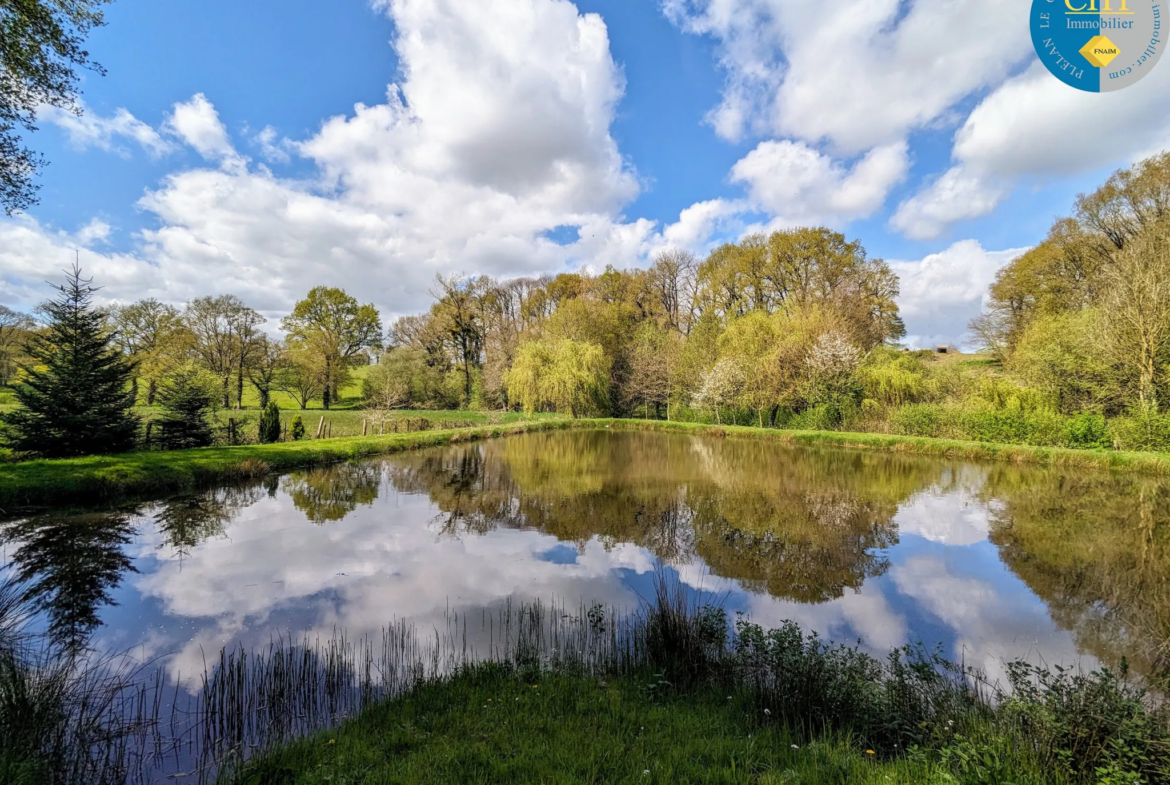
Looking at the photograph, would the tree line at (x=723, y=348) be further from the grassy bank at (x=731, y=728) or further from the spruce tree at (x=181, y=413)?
the grassy bank at (x=731, y=728)

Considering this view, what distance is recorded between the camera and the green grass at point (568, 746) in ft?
8.76

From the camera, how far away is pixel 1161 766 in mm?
2549

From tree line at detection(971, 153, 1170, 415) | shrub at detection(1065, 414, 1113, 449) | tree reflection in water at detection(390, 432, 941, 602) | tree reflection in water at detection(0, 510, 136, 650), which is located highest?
tree line at detection(971, 153, 1170, 415)

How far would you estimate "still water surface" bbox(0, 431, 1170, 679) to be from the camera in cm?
544

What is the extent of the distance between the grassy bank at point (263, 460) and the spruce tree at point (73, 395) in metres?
0.92

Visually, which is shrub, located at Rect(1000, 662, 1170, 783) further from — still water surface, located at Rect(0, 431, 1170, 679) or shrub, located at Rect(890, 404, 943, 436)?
shrub, located at Rect(890, 404, 943, 436)

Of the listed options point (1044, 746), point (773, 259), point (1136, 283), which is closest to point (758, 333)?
point (773, 259)

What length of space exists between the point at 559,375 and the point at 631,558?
84.4ft

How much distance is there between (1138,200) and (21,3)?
39693 millimetres

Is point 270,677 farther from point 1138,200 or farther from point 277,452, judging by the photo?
point 1138,200

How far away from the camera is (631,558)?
7848mm

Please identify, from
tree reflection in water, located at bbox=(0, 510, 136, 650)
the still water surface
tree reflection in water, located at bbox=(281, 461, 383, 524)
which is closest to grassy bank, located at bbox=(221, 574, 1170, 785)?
the still water surface

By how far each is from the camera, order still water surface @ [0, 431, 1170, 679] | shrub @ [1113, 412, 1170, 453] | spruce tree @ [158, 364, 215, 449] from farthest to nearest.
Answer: shrub @ [1113, 412, 1170, 453] → spruce tree @ [158, 364, 215, 449] → still water surface @ [0, 431, 1170, 679]

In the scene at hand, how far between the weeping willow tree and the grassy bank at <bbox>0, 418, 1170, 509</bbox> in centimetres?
747
